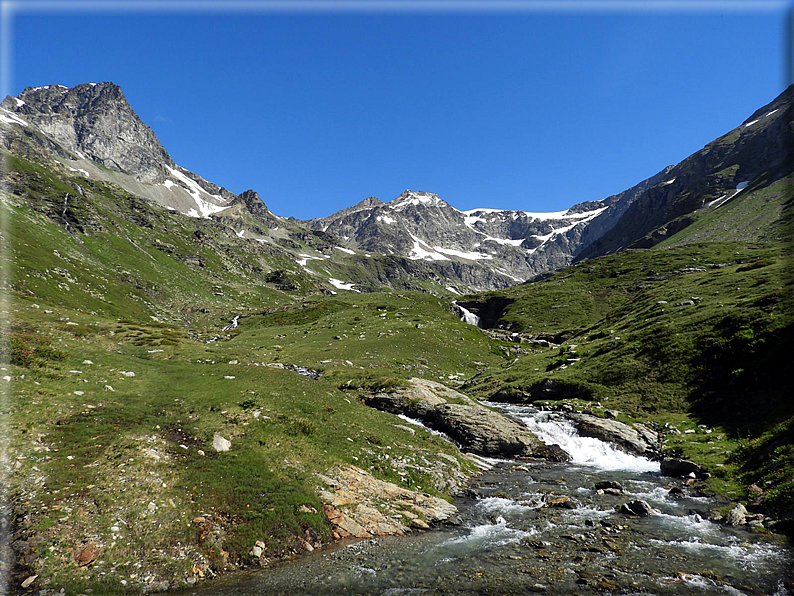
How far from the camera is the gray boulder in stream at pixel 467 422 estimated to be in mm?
35000

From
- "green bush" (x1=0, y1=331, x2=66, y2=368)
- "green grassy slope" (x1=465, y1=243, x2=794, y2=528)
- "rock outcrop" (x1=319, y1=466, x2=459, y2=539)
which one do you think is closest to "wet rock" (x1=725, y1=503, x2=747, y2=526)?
"green grassy slope" (x1=465, y1=243, x2=794, y2=528)

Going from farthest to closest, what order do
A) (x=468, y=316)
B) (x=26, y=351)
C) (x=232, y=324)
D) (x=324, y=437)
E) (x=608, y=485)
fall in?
(x=468, y=316), (x=232, y=324), (x=608, y=485), (x=26, y=351), (x=324, y=437)

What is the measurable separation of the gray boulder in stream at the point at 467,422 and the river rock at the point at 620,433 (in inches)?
166

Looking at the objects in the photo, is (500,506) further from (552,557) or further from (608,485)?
(608,485)

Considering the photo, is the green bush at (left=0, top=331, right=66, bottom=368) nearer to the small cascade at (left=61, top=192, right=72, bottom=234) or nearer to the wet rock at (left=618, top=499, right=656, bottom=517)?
the wet rock at (left=618, top=499, right=656, bottom=517)

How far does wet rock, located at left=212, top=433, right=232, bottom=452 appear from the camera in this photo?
21.5 metres

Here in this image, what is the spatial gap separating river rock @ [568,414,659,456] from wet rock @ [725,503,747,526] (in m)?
12.9

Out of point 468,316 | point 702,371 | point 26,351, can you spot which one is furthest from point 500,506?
point 468,316

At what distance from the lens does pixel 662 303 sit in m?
66.1

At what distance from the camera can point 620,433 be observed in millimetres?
35344

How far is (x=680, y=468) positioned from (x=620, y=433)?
7517mm

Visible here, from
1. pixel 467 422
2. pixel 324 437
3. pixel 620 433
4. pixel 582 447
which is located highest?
pixel 324 437

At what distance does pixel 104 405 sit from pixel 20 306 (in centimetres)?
3587

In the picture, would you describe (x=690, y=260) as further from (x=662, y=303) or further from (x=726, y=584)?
(x=726, y=584)
